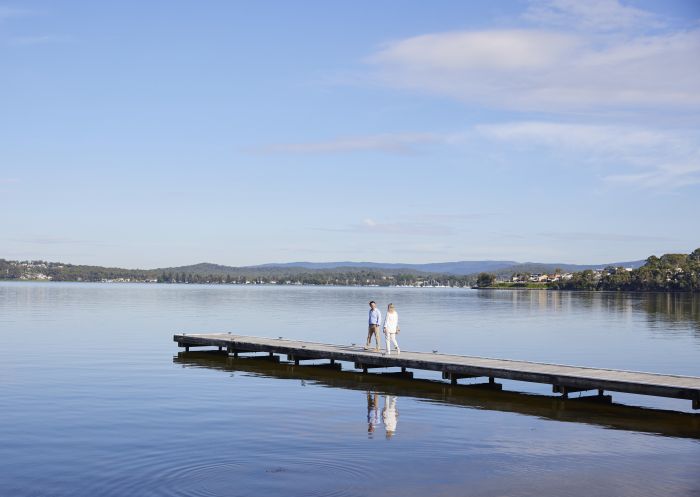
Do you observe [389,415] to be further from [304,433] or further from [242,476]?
[242,476]

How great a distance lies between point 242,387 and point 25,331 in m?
27.8

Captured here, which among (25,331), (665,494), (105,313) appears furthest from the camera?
(105,313)

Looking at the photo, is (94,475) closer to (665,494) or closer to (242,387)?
(665,494)

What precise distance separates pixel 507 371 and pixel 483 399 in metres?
1.35

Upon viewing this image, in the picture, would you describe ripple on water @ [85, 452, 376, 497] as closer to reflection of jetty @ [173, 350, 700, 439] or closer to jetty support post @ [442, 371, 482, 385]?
reflection of jetty @ [173, 350, 700, 439]

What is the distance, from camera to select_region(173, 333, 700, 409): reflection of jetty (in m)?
24.1

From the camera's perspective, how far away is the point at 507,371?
27594mm

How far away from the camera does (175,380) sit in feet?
99.5

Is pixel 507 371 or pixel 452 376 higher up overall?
pixel 507 371

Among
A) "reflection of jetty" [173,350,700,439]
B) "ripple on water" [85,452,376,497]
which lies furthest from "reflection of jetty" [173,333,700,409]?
"ripple on water" [85,452,376,497]

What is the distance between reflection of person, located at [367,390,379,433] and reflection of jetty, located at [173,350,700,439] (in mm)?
32

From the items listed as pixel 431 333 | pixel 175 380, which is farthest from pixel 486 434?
pixel 431 333

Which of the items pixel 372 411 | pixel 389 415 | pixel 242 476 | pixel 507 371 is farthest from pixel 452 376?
pixel 242 476

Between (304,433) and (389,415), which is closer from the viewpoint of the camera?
(304,433)
